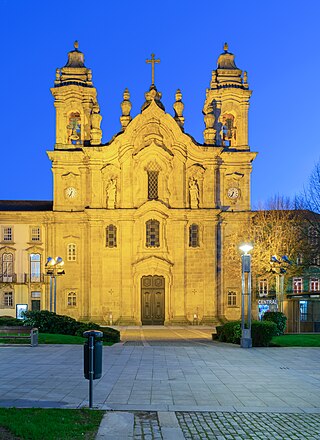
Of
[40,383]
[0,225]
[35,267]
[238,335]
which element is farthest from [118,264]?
[40,383]

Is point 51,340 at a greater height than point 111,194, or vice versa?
point 111,194

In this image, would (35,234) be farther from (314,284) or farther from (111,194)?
(314,284)

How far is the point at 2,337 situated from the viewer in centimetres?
2597

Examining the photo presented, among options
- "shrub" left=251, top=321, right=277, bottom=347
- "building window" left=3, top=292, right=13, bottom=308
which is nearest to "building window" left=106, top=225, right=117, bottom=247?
"building window" left=3, top=292, right=13, bottom=308

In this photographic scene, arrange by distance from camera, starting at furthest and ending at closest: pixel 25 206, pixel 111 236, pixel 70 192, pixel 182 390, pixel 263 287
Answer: pixel 25 206, pixel 70 192, pixel 263 287, pixel 111 236, pixel 182 390

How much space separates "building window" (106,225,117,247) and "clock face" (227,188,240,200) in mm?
11787

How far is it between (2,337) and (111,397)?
48.6 ft

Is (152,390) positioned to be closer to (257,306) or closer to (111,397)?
(111,397)

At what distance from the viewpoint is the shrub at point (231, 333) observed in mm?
27922

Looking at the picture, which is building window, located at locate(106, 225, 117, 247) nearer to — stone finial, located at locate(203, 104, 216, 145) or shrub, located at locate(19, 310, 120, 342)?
stone finial, located at locate(203, 104, 216, 145)

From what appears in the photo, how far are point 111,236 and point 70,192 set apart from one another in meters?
6.12

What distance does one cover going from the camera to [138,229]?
50781mm

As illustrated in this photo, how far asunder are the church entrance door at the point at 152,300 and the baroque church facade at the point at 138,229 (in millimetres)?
95

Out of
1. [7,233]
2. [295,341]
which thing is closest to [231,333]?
[295,341]
